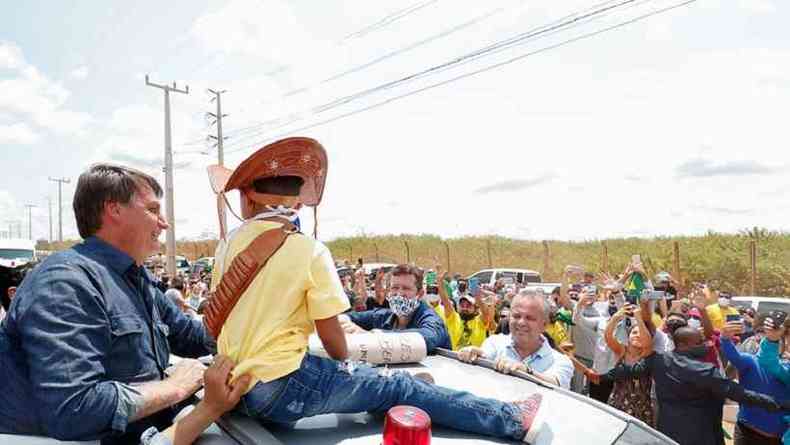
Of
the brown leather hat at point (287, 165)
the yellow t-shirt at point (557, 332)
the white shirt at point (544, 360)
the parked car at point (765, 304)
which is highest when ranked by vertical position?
the brown leather hat at point (287, 165)

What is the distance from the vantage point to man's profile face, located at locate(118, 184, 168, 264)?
78.7 inches

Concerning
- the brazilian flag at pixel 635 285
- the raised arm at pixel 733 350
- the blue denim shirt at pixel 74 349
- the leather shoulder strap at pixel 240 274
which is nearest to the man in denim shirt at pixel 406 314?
the leather shoulder strap at pixel 240 274

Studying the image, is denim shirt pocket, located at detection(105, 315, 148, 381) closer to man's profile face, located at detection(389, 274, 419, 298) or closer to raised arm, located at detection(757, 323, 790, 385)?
man's profile face, located at detection(389, 274, 419, 298)

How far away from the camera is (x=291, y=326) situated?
6.64 feet

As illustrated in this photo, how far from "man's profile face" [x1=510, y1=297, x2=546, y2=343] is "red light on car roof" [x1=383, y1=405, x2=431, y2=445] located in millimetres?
2117

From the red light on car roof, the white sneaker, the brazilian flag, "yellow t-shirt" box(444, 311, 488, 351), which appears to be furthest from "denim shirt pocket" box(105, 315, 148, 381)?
the brazilian flag

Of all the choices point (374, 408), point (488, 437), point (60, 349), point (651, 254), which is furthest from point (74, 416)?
point (651, 254)

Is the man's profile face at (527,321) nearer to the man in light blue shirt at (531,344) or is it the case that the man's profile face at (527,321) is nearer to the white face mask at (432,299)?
the man in light blue shirt at (531,344)

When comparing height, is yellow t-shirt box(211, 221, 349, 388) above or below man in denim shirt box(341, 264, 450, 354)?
above

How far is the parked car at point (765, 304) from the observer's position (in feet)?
32.8

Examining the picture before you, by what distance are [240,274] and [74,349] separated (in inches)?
22.6

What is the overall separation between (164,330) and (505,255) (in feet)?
104

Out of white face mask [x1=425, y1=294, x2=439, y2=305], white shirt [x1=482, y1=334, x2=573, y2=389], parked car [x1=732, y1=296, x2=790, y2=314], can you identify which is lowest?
parked car [x1=732, y1=296, x2=790, y2=314]

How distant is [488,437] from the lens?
2076mm
